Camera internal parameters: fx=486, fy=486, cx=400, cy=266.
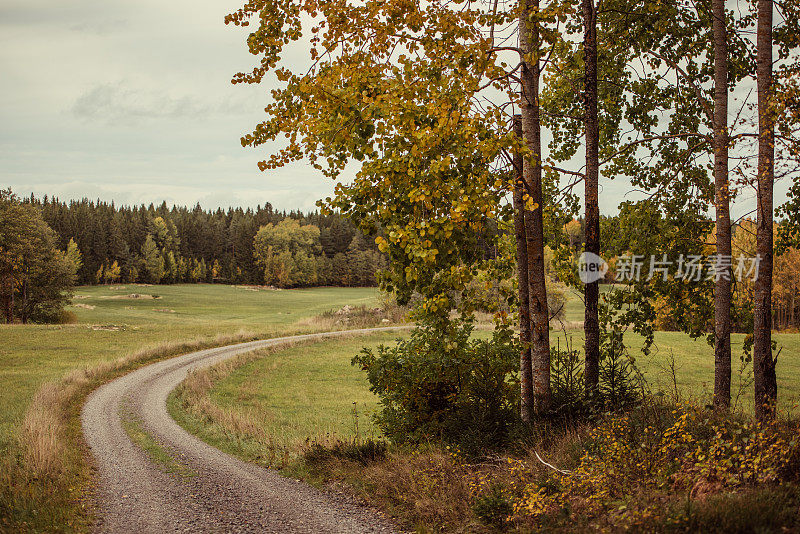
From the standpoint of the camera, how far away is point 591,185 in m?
8.39

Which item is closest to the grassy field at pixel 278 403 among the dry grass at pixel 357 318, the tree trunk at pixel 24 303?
the dry grass at pixel 357 318

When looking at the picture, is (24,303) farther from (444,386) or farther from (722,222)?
(722,222)

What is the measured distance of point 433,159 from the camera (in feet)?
18.9

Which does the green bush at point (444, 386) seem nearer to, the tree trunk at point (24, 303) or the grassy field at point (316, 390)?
the grassy field at point (316, 390)

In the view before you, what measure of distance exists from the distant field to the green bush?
8.87 metres

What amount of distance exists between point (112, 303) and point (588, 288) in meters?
74.3

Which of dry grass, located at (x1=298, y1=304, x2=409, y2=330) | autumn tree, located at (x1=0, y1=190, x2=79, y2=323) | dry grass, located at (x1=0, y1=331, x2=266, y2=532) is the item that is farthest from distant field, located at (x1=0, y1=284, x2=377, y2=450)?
autumn tree, located at (x1=0, y1=190, x2=79, y2=323)

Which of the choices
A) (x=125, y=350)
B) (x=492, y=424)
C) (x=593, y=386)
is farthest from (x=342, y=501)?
(x=125, y=350)

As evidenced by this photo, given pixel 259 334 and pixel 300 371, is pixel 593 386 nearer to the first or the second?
pixel 300 371

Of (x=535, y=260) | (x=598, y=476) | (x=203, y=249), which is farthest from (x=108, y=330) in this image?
(x=203, y=249)

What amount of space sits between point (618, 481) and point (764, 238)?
559 cm

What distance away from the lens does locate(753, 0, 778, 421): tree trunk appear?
786 cm

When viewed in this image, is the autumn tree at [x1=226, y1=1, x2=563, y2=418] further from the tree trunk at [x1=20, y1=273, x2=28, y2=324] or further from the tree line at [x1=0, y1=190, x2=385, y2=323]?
the tree line at [x1=0, y1=190, x2=385, y2=323]

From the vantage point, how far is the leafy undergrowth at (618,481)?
4203mm
